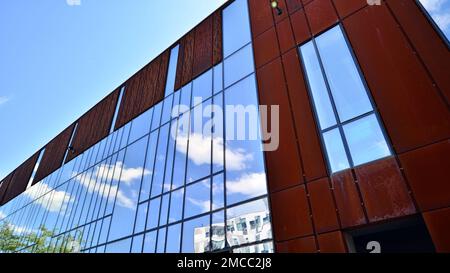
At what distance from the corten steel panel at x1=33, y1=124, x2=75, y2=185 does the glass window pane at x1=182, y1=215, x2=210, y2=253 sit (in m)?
22.1

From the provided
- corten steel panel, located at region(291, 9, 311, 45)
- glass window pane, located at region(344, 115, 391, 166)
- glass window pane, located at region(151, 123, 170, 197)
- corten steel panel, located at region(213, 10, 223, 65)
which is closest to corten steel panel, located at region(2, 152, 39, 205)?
glass window pane, located at region(151, 123, 170, 197)

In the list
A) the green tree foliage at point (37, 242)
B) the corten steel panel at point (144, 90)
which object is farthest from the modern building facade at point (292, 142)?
the corten steel panel at point (144, 90)

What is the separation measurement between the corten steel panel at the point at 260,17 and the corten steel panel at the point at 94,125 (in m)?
14.9

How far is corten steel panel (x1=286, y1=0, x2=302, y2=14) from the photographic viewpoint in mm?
12117

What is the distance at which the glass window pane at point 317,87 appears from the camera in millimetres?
9141

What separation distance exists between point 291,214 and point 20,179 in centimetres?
3856

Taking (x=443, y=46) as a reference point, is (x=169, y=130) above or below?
above

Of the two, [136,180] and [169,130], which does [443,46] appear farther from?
[136,180]

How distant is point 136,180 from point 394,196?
1320cm

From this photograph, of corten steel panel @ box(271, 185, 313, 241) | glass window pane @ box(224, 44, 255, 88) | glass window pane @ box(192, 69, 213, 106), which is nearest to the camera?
corten steel panel @ box(271, 185, 313, 241)

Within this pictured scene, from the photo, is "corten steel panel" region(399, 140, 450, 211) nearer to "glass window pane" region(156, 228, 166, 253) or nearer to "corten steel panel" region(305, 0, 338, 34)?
"corten steel panel" region(305, 0, 338, 34)

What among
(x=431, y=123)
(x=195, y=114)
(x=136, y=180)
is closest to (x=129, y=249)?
(x=136, y=180)

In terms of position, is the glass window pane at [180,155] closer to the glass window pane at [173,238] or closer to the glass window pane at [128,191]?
the glass window pane at [173,238]
